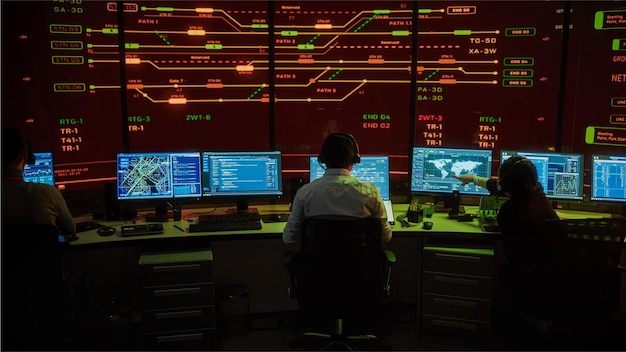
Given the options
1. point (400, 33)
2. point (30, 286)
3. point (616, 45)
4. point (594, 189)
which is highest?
point (400, 33)

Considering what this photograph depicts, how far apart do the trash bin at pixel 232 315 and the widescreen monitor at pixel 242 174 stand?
741 millimetres

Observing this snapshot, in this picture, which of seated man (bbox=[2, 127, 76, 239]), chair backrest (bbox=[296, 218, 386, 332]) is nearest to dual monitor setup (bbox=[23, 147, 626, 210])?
seated man (bbox=[2, 127, 76, 239])

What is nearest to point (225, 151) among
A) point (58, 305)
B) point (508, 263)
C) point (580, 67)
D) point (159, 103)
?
point (159, 103)

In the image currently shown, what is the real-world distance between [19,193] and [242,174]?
5.11 feet

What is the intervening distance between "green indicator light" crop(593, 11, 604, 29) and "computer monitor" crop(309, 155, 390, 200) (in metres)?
1.80

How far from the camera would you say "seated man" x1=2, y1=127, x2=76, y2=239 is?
10.5 feet

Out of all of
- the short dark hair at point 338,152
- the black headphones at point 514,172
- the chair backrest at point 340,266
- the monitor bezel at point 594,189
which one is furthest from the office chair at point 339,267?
the monitor bezel at point 594,189

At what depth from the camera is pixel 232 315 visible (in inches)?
164

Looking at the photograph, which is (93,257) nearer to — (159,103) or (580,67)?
(159,103)

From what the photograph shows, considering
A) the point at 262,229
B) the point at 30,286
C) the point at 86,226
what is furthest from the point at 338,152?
the point at 86,226

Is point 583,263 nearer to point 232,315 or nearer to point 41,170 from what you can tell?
point 232,315

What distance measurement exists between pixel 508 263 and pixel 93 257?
290cm

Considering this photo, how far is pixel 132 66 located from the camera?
443cm

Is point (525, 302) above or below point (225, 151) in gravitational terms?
below
